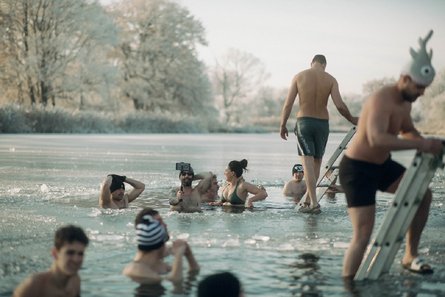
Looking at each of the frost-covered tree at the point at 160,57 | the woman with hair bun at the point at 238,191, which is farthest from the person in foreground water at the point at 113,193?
the frost-covered tree at the point at 160,57

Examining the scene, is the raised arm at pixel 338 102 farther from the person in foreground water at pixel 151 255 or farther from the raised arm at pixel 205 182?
the person in foreground water at pixel 151 255

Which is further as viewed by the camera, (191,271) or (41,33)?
(41,33)

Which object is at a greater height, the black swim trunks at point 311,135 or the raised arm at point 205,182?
the black swim trunks at point 311,135

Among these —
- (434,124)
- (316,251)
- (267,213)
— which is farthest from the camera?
(434,124)

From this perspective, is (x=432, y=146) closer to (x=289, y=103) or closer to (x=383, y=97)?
(x=383, y=97)

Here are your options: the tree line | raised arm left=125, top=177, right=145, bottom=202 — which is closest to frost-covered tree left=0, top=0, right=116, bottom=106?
the tree line

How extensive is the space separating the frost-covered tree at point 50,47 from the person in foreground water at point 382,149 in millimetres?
43360

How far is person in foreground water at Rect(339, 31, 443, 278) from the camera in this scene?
18.1 ft

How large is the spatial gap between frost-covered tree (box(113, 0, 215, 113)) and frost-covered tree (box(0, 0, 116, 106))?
24.6 ft

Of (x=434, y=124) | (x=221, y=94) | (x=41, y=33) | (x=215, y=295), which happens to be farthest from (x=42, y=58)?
(x=215, y=295)

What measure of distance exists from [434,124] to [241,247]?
48.5 m

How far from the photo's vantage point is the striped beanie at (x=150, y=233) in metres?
5.77

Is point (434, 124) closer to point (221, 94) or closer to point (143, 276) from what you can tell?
point (221, 94)

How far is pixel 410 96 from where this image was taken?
561cm
